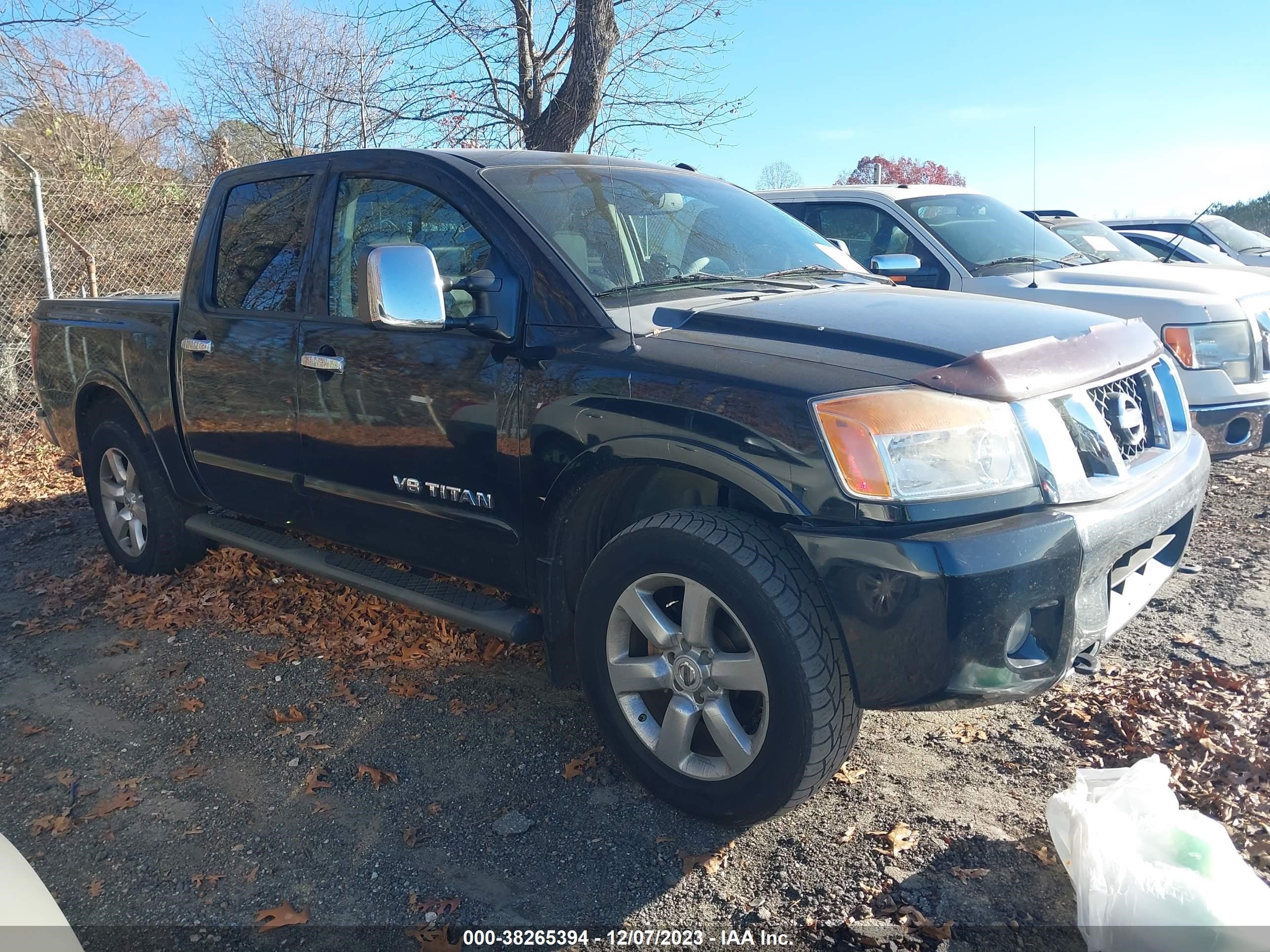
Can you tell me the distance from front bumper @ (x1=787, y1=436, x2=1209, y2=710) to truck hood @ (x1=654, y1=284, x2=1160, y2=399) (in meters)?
0.38

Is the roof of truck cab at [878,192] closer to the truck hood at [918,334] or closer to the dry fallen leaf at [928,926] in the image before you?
the truck hood at [918,334]

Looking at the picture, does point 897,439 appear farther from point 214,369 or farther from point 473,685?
point 214,369

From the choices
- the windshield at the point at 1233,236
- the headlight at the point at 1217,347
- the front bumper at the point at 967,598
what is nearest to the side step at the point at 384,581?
the front bumper at the point at 967,598

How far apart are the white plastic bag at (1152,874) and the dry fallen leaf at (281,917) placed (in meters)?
1.89

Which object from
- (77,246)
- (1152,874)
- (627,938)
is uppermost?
(77,246)

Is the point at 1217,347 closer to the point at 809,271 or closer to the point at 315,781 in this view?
the point at 809,271

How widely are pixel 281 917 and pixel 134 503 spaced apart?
3179mm

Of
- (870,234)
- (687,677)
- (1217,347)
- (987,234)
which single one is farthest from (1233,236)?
(687,677)

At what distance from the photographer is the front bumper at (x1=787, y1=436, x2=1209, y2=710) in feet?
7.50

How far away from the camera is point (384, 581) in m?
3.62

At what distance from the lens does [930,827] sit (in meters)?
2.71

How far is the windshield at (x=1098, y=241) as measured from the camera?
8258 mm

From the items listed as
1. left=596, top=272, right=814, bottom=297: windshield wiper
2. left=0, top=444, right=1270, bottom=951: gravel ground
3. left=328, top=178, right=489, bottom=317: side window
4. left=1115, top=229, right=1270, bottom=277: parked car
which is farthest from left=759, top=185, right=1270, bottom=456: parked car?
left=1115, top=229, right=1270, bottom=277: parked car

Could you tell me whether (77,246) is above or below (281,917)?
above
